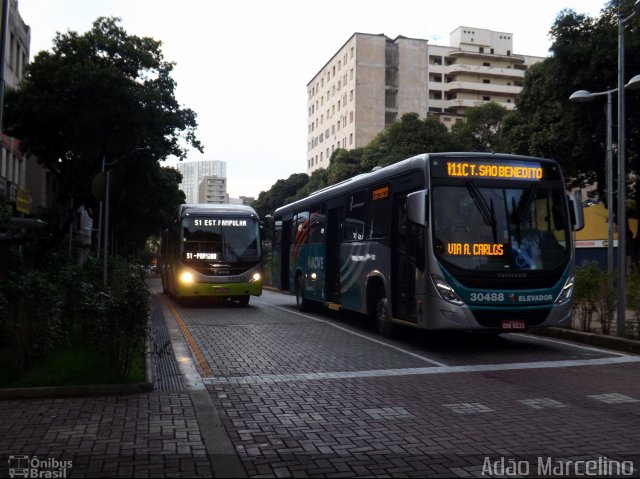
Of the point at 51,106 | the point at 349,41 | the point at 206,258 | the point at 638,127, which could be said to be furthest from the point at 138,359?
the point at 349,41

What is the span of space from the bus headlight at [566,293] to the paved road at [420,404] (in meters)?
0.89

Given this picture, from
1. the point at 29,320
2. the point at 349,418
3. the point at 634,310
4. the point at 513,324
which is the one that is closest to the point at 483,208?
the point at 513,324

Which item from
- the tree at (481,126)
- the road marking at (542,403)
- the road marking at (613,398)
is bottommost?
the road marking at (542,403)

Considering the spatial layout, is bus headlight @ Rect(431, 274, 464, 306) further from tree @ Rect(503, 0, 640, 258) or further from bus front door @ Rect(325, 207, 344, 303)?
tree @ Rect(503, 0, 640, 258)

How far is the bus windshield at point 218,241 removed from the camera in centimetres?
2064

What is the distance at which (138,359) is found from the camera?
9219mm

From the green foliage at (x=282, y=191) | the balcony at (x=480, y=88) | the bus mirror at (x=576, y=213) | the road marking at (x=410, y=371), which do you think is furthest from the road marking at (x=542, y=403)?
the balcony at (x=480, y=88)

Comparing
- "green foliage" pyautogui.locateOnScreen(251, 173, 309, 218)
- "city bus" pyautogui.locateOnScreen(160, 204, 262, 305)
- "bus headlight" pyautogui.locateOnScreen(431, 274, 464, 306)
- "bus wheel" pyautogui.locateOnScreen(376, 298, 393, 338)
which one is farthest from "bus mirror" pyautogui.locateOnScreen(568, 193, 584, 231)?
"green foliage" pyautogui.locateOnScreen(251, 173, 309, 218)

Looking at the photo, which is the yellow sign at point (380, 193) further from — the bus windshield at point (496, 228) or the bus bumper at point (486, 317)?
the bus bumper at point (486, 317)

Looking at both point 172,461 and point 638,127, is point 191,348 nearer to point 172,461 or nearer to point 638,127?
point 172,461

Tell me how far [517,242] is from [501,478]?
6.49 meters

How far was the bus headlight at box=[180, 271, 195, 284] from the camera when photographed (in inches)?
801

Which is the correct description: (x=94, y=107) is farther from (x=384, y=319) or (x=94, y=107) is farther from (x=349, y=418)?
(x=349, y=418)

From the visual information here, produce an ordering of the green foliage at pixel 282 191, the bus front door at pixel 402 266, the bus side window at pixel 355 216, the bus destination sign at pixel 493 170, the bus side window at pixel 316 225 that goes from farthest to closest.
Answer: the green foliage at pixel 282 191, the bus side window at pixel 316 225, the bus side window at pixel 355 216, the bus front door at pixel 402 266, the bus destination sign at pixel 493 170
